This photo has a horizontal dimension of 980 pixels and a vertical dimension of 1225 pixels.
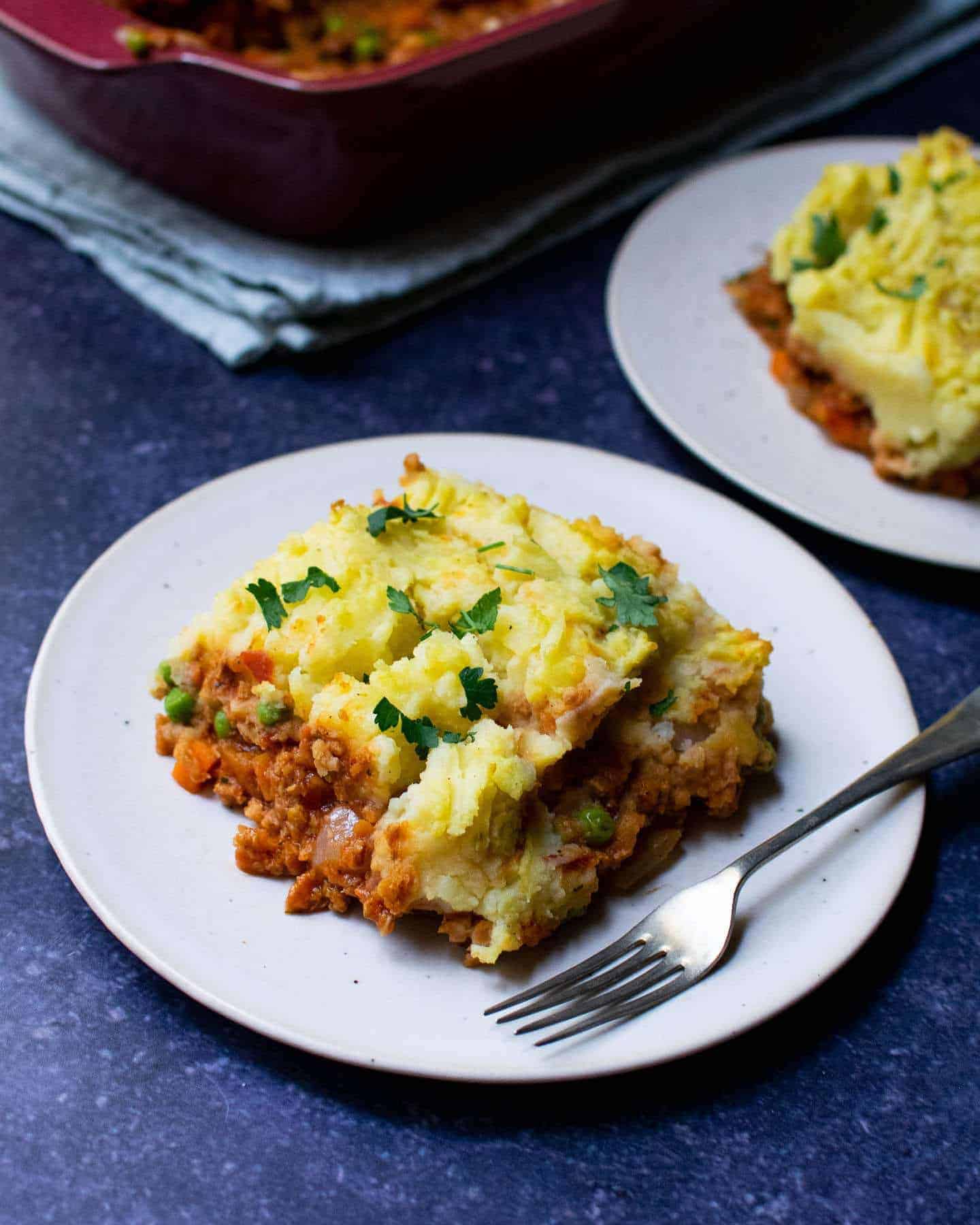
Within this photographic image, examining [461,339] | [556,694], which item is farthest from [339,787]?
[461,339]

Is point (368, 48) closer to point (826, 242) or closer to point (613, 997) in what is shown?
point (826, 242)

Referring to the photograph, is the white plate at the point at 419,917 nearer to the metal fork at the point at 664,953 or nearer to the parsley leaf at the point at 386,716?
the metal fork at the point at 664,953

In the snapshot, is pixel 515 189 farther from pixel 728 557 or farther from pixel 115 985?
pixel 115 985

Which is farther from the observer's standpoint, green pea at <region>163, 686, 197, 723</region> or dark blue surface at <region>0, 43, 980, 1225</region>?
green pea at <region>163, 686, 197, 723</region>

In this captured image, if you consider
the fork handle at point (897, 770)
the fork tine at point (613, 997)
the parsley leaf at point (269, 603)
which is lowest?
the fork tine at point (613, 997)

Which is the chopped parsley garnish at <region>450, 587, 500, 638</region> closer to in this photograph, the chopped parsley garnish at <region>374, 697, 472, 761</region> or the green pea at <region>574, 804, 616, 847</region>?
the chopped parsley garnish at <region>374, 697, 472, 761</region>

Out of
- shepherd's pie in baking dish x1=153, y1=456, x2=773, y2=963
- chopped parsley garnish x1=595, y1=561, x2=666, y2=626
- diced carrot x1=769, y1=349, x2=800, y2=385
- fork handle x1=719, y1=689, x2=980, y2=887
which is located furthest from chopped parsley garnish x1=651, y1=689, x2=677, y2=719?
diced carrot x1=769, y1=349, x2=800, y2=385

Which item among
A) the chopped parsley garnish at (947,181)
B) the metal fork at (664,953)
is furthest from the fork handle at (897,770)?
the chopped parsley garnish at (947,181)
